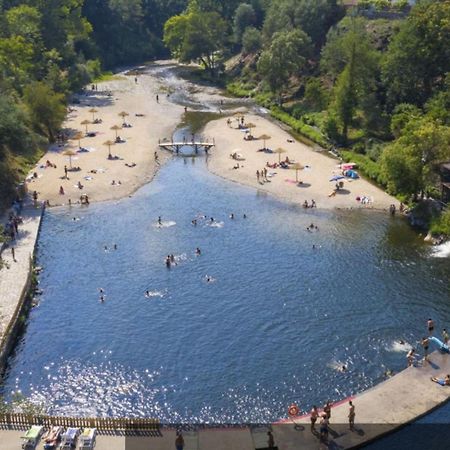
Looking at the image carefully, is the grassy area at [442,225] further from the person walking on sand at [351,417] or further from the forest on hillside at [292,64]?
the person walking on sand at [351,417]

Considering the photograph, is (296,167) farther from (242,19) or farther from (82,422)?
(242,19)

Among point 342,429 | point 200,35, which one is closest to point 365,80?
point 200,35

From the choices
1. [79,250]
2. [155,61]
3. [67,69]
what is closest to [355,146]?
[79,250]

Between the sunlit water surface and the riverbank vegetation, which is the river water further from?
the riverbank vegetation

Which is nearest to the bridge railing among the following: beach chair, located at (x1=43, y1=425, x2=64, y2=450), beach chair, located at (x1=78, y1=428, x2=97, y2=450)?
beach chair, located at (x1=43, y1=425, x2=64, y2=450)

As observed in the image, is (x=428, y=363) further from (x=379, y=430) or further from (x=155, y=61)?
(x=155, y=61)

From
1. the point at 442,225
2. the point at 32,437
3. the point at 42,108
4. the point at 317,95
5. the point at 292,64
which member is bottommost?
the point at 317,95
